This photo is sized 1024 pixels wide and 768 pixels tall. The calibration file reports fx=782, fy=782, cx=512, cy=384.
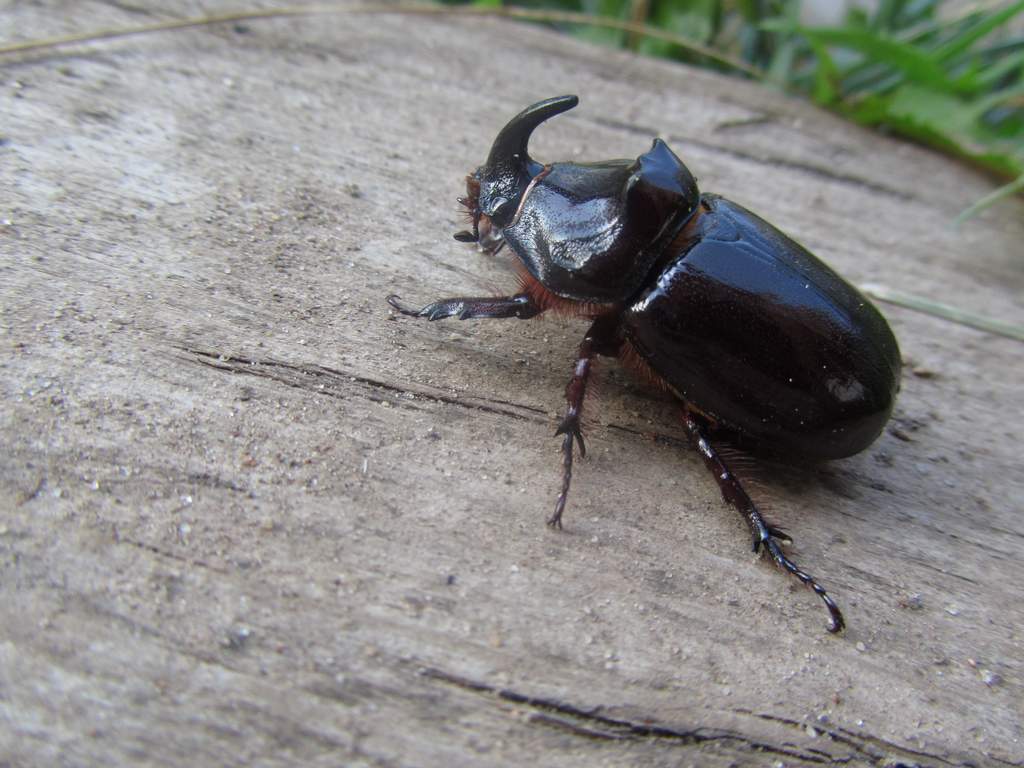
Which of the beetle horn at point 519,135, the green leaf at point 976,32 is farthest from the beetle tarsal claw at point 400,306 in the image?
the green leaf at point 976,32

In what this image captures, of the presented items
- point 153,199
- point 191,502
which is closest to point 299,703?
point 191,502

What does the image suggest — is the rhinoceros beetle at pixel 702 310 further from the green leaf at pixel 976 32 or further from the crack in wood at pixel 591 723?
the green leaf at pixel 976 32

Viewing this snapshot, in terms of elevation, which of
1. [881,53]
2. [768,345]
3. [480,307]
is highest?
[881,53]

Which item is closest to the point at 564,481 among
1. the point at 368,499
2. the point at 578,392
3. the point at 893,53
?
the point at 578,392

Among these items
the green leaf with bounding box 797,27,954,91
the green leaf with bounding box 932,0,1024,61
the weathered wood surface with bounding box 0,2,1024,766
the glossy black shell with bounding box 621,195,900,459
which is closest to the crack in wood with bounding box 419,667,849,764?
the weathered wood surface with bounding box 0,2,1024,766

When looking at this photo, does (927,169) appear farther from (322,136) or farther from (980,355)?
(322,136)

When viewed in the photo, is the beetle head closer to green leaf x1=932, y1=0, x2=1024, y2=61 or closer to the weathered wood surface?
the weathered wood surface

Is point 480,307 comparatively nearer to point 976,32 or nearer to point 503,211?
point 503,211

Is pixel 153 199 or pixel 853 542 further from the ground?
pixel 153 199
